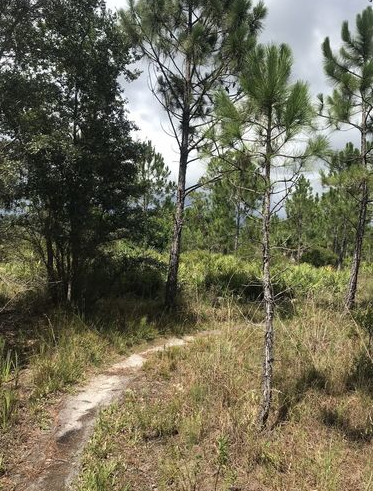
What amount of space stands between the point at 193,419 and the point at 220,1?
7.30 m

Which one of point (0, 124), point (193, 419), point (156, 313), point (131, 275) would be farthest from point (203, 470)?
point (131, 275)

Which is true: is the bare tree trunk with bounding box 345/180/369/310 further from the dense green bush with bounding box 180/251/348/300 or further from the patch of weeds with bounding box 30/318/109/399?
the patch of weeds with bounding box 30/318/109/399

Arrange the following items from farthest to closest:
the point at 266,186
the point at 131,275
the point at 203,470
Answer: the point at 131,275 < the point at 266,186 < the point at 203,470

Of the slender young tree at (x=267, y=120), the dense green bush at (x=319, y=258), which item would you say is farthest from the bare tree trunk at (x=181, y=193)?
the dense green bush at (x=319, y=258)

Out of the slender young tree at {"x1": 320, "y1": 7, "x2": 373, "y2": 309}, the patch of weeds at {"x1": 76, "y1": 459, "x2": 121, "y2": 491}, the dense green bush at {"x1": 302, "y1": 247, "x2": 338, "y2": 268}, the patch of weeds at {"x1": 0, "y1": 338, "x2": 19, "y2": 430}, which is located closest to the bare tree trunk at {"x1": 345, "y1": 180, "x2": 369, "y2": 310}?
the slender young tree at {"x1": 320, "y1": 7, "x2": 373, "y2": 309}

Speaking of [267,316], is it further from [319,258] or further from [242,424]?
[319,258]

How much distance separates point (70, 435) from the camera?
3.84m

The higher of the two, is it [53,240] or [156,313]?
[53,240]

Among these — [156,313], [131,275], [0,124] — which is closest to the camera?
[0,124]

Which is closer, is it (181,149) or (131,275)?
(181,149)

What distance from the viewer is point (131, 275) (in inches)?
378

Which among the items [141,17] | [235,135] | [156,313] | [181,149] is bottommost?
[156,313]

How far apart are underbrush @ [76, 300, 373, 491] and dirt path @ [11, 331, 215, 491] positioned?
15cm

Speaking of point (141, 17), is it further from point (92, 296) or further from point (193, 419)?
point (193, 419)
